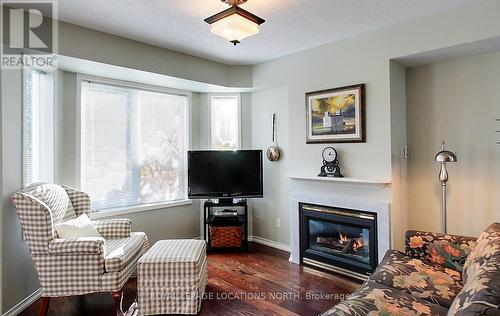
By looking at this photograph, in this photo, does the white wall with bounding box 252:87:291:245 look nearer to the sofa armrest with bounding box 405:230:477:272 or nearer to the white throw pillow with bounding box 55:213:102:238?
the sofa armrest with bounding box 405:230:477:272

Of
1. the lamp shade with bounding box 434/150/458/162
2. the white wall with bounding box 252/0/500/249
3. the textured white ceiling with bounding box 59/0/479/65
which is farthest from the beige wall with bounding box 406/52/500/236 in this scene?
the textured white ceiling with bounding box 59/0/479/65

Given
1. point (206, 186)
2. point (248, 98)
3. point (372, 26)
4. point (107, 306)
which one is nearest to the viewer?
point (107, 306)

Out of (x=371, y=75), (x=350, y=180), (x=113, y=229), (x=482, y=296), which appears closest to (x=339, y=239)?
(x=350, y=180)

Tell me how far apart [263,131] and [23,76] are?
9.15 ft

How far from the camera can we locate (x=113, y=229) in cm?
292

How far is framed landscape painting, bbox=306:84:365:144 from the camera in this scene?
3.01 metres

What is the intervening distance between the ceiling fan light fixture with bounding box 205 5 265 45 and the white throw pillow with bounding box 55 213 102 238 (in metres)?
2.00

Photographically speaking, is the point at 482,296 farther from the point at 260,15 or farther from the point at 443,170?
the point at 260,15

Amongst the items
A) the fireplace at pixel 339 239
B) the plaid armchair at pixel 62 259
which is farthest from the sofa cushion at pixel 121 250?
the fireplace at pixel 339 239

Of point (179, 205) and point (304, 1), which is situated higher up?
point (304, 1)

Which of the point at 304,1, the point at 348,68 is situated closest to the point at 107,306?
the point at 304,1

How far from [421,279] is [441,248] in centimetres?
39

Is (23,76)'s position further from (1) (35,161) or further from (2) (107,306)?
(2) (107,306)

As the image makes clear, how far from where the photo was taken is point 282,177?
4.09 metres
